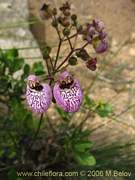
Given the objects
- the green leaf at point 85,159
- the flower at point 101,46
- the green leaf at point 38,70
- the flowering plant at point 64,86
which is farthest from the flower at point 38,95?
the green leaf at point 85,159

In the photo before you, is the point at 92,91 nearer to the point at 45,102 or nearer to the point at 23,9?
the point at 23,9

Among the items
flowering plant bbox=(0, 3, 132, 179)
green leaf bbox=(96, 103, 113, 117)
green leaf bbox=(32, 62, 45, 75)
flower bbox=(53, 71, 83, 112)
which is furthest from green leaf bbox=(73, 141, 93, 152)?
flower bbox=(53, 71, 83, 112)

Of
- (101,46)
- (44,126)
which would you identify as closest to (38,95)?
(101,46)

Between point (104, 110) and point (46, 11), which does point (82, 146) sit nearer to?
point (104, 110)

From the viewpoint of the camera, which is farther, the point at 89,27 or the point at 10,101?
the point at 10,101

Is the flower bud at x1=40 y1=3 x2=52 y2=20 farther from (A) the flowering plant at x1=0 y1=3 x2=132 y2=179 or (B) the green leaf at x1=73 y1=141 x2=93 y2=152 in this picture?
(B) the green leaf at x1=73 y1=141 x2=93 y2=152

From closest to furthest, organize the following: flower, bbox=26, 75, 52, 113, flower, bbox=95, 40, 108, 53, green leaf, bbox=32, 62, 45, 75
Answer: flower, bbox=26, 75, 52, 113 → flower, bbox=95, 40, 108, 53 → green leaf, bbox=32, 62, 45, 75

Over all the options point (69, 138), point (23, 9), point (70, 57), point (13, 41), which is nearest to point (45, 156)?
point (69, 138)
